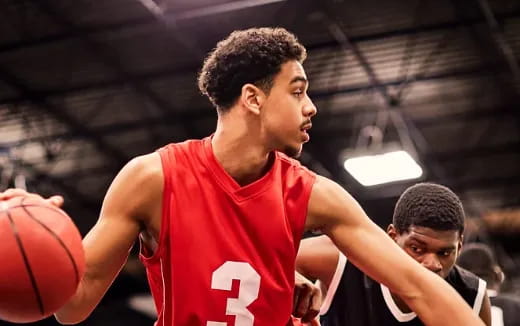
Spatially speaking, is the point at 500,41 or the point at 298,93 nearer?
the point at 298,93

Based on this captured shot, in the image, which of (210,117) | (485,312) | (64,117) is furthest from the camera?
(210,117)

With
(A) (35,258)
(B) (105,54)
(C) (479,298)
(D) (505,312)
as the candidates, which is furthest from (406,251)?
(B) (105,54)

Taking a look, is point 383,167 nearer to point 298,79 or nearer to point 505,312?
point 505,312

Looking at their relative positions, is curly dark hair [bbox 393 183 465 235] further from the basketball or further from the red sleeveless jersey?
the basketball

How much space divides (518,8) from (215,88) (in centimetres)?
742

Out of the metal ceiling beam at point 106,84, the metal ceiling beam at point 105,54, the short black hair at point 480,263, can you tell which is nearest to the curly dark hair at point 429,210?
the short black hair at point 480,263

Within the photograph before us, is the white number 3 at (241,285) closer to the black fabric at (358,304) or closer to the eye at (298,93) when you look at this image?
the eye at (298,93)

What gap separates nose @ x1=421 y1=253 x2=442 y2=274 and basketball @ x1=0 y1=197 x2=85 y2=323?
53.2 inches

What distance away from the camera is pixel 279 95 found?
108 inches

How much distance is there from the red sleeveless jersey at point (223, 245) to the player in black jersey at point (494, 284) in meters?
1.80

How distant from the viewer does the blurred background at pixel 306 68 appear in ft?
30.4

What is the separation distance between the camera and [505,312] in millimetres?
4176

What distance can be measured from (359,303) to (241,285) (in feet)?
2.66

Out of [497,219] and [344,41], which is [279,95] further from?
[497,219]
